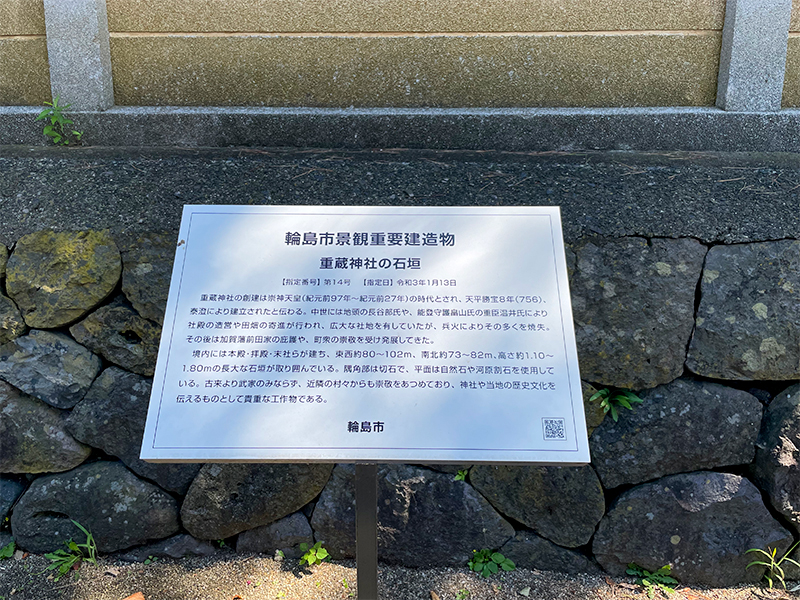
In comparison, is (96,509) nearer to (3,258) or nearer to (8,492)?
(8,492)

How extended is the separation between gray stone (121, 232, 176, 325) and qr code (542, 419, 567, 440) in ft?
4.62

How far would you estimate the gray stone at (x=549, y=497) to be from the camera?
2.11 meters

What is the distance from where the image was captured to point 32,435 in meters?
2.14

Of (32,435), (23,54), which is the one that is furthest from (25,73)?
(32,435)

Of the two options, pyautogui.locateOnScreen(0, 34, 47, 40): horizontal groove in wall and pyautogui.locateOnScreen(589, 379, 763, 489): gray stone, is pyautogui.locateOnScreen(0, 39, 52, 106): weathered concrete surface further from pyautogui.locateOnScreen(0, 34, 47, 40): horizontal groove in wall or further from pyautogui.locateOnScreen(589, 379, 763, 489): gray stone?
pyautogui.locateOnScreen(589, 379, 763, 489): gray stone

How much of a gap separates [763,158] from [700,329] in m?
1.00

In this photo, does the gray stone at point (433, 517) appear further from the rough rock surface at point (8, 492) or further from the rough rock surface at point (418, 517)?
the rough rock surface at point (8, 492)

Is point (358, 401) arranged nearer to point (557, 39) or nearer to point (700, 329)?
point (700, 329)

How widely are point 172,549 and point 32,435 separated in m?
0.66

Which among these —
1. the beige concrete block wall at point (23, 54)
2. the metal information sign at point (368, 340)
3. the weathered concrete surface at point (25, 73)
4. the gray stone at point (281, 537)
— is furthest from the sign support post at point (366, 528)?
the beige concrete block wall at point (23, 54)

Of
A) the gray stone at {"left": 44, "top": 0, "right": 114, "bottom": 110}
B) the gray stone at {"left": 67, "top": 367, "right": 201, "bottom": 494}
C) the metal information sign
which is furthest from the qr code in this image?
the gray stone at {"left": 44, "top": 0, "right": 114, "bottom": 110}

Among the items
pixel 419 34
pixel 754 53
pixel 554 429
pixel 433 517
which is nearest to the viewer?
pixel 554 429

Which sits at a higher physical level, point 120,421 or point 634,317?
point 634,317

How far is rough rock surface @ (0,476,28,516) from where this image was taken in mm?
2193
